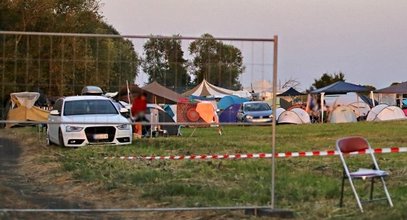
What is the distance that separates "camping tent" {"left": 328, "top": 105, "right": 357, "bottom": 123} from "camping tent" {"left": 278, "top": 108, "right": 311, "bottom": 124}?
1.55 meters

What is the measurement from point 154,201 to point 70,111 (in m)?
4.86

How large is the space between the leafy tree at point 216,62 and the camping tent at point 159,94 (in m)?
0.40

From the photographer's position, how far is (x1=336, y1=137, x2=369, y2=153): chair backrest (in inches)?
380

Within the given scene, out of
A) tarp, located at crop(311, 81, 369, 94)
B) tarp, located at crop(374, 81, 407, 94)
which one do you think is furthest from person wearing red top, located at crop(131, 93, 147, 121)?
tarp, located at crop(374, 81, 407, 94)

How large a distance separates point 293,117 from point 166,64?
106 ft

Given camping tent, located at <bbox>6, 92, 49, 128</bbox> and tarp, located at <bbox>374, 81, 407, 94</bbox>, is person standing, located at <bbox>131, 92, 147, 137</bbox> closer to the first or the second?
camping tent, located at <bbox>6, 92, 49, 128</bbox>

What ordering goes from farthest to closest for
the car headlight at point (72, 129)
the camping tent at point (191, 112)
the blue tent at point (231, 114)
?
the car headlight at point (72, 129) → the camping tent at point (191, 112) → the blue tent at point (231, 114)

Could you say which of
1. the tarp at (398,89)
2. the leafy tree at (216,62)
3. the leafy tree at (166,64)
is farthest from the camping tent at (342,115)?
the leafy tree at (166,64)

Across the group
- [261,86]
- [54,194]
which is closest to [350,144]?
[261,86]

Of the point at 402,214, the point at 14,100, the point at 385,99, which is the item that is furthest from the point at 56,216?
the point at 385,99

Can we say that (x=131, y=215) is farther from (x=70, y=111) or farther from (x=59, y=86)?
(x=70, y=111)

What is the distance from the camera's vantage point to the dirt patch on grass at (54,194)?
29.8 ft

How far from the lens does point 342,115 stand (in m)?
42.1

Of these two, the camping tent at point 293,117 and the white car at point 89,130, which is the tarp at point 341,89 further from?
the white car at point 89,130
